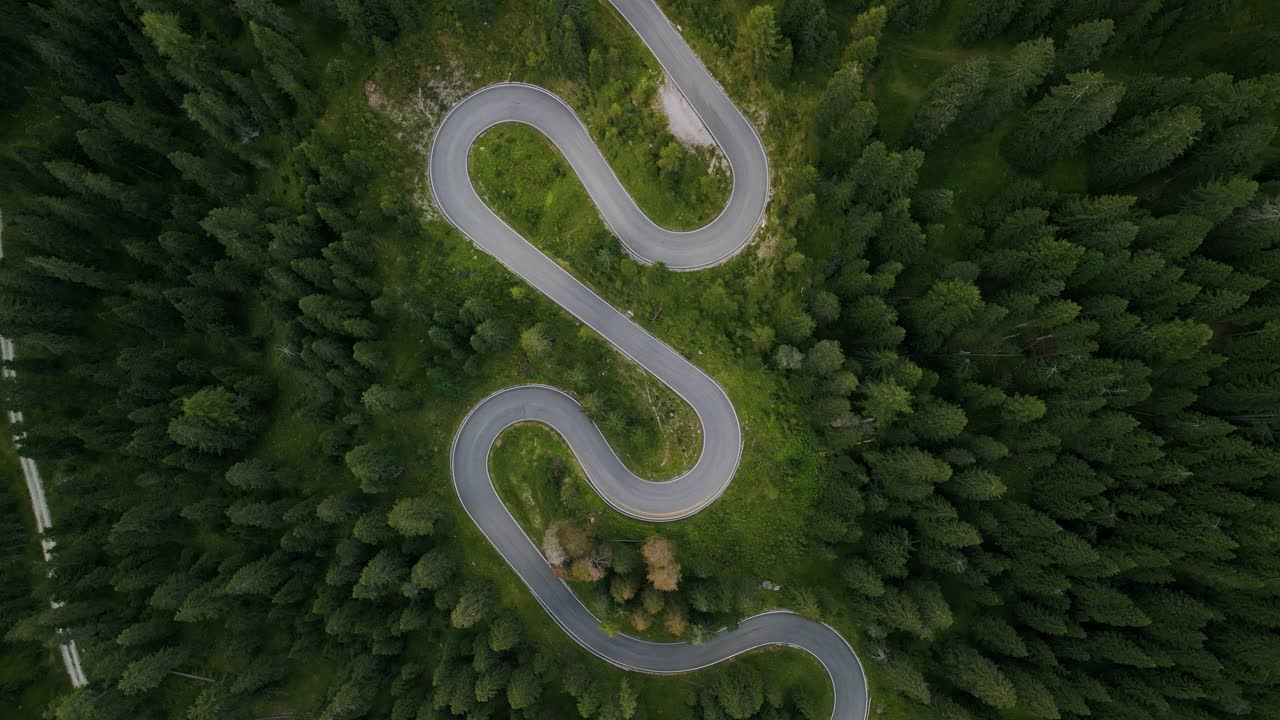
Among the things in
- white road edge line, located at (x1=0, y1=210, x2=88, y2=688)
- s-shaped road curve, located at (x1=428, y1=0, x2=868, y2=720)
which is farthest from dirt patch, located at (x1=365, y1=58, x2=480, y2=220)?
white road edge line, located at (x1=0, y1=210, x2=88, y2=688)

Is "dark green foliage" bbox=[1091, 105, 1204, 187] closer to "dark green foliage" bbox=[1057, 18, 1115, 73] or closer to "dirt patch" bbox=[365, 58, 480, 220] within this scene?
"dark green foliage" bbox=[1057, 18, 1115, 73]

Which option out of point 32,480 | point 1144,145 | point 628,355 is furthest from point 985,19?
point 32,480

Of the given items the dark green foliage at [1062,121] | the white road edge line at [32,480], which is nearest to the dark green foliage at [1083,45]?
the dark green foliage at [1062,121]

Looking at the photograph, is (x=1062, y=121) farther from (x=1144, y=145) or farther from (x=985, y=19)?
(x=985, y=19)

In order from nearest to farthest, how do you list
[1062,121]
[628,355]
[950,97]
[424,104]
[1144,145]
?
[950,97]
[1144,145]
[1062,121]
[628,355]
[424,104]

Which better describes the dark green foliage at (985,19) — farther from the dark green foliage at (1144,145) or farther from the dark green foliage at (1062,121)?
the dark green foliage at (1144,145)

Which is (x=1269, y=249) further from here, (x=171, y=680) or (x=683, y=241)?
(x=171, y=680)

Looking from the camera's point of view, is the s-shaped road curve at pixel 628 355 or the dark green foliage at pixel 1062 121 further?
the s-shaped road curve at pixel 628 355
